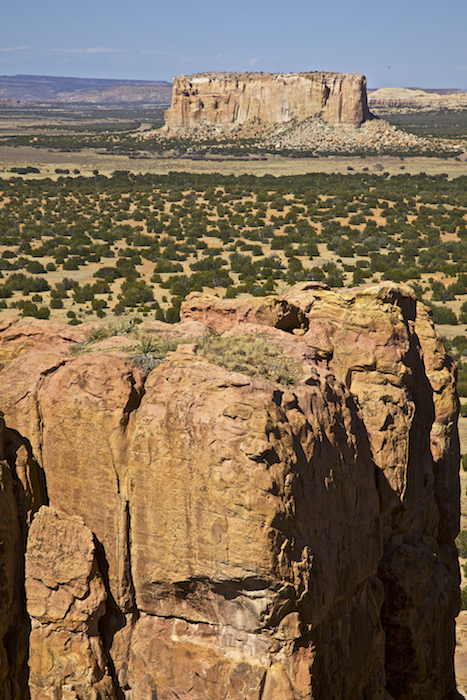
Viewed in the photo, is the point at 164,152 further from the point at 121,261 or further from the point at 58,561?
the point at 58,561

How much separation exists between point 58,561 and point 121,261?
35.8 meters

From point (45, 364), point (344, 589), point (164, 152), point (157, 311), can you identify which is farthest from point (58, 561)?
point (164, 152)

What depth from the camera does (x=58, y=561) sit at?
21.0ft

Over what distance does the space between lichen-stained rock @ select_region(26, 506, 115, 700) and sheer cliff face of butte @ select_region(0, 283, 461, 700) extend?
2cm

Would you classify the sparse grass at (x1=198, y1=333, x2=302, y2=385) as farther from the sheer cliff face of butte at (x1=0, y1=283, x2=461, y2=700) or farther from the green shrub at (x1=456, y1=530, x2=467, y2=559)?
the green shrub at (x1=456, y1=530, x2=467, y2=559)

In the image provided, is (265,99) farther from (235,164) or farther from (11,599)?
(11,599)

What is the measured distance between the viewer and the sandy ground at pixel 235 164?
319 ft

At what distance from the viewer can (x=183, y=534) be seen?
6289mm

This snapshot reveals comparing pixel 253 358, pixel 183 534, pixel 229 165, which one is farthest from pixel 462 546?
pixel 229 165

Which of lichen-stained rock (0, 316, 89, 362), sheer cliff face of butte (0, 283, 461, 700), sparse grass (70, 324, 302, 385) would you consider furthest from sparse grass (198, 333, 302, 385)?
lichen-stained rock (0, 316, 89, 362)

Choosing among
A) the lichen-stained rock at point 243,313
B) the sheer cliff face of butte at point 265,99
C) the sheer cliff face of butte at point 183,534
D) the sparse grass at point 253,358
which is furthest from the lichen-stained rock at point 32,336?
the sheer cliff face of butte at point 265,99

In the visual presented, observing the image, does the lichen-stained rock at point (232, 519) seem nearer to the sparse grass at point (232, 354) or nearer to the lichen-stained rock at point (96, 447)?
the lichen-stained rock at point (96, 447)

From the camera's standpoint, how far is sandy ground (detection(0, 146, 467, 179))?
97125 mm

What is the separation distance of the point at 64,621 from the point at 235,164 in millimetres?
103434
